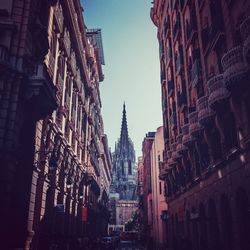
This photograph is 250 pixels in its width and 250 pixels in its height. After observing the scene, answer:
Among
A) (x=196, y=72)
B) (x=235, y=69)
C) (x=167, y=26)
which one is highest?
(x=167, y=26)

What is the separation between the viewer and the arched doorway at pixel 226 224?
19.5 meters

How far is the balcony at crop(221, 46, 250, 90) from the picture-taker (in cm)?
1524

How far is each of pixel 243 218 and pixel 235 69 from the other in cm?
792

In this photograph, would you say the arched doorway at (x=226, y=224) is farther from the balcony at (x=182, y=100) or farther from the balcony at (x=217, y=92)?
the balcony at (x=182, y=100)

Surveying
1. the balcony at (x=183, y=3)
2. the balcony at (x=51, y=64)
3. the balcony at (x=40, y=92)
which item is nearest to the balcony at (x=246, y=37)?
the balcony at (x=40, y=92)

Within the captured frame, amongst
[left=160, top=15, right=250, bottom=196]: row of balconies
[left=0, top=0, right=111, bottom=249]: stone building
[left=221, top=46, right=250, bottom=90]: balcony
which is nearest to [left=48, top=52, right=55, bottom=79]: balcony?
[left=0, top=0, right=111, bottom=249]: stone building

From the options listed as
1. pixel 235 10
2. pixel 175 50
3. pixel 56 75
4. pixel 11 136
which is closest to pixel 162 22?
pixel 175 50

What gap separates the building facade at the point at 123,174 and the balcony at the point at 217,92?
547 ft

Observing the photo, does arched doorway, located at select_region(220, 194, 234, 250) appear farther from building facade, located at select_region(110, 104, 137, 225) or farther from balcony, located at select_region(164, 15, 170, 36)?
building facade, located at select_region(110, 104, 137, 225)

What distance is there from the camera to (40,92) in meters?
18.2

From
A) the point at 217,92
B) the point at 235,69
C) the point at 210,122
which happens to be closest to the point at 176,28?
the point at 210,122

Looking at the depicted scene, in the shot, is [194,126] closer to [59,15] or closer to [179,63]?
[179,63]

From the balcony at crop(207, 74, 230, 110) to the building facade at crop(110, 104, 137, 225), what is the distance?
547 feet

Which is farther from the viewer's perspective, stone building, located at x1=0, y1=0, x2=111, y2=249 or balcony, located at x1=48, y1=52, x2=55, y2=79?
balcony, located at x1=48, y1=52, x2=55, y2=79
